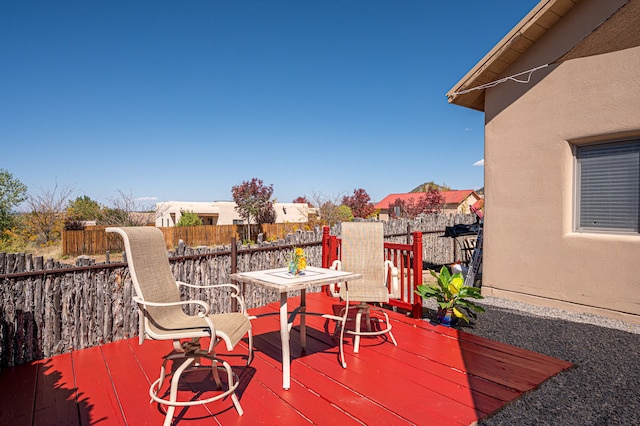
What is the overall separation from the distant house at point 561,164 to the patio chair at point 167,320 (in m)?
4.74

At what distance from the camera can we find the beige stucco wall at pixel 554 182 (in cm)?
448

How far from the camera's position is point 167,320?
261cm

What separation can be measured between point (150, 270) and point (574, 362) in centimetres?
394

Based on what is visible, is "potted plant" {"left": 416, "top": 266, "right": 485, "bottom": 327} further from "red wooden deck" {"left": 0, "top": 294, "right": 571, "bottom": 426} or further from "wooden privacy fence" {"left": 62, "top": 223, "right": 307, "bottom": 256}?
"wooden privacy fence" {"left": 62, "top": 223, "right": 307, "bottom": 256}

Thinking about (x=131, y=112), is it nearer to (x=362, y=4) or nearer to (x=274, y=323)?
(x=362, y=4)

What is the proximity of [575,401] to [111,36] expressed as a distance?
54.4 feet

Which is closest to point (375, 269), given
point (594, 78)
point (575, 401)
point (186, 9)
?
point (575, 401)

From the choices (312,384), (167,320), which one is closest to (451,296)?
(312,384)

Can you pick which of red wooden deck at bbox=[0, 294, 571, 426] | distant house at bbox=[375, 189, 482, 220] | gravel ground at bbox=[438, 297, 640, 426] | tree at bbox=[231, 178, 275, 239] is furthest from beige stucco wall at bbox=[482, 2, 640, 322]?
distant house at bbox=[375, 189, 482, 220]

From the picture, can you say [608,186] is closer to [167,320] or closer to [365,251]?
[365,251]

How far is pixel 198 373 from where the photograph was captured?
10.2ft

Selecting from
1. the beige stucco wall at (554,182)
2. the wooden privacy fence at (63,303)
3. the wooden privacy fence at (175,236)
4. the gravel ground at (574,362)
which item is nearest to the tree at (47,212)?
the wooden privacy fence at (175,236)

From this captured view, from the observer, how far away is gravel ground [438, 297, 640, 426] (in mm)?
2389

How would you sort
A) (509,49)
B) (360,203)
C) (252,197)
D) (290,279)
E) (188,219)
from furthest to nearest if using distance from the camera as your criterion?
(188,219) → (360,203) → (252,197) → (509,49) → (290,279)
